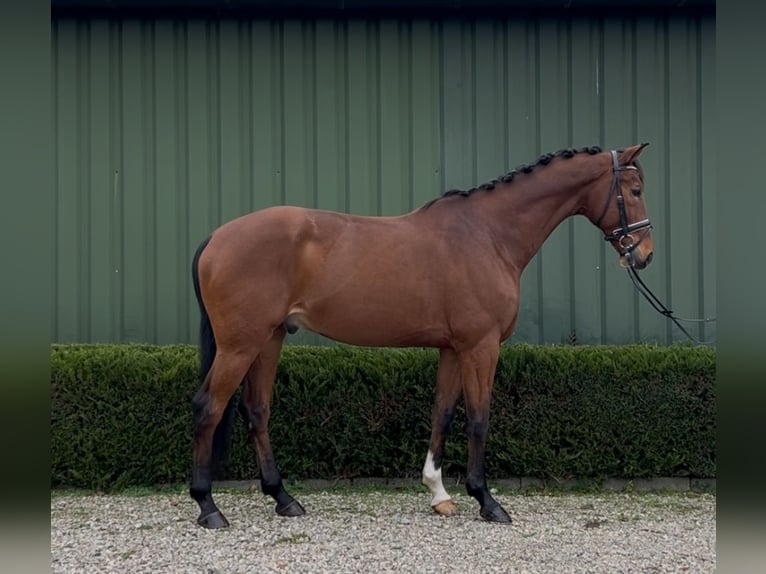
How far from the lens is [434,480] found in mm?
4281

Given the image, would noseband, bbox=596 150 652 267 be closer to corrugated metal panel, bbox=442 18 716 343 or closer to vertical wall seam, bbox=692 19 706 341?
corrugated metal panel, bbox=442 18 716 343

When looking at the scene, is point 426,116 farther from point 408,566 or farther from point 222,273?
point 408,566

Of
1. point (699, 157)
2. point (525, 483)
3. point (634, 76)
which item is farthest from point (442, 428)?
point (634, 76)

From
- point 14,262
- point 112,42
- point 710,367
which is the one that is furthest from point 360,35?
point 14,262

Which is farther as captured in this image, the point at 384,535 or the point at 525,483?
the point at 525,483

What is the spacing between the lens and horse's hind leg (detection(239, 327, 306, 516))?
4.23 meters

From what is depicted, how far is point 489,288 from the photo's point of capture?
4.05 meters

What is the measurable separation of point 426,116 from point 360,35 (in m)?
0.93

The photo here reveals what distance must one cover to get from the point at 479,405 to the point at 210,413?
1578 mm

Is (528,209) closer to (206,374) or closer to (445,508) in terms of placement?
(445,508)

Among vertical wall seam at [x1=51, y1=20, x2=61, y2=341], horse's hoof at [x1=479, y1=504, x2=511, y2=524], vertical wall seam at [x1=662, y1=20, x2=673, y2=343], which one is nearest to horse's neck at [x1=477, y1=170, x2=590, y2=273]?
horse's hoof at [x1=479, y1=504, x2=511, y2=524]

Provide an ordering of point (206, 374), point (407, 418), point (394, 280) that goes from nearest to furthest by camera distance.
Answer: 1. point (394, 280)
2. point (206, 374)
3. point (407, 418)

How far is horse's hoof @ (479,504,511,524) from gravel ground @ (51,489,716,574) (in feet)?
0.21

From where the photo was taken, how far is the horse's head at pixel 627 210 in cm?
405
